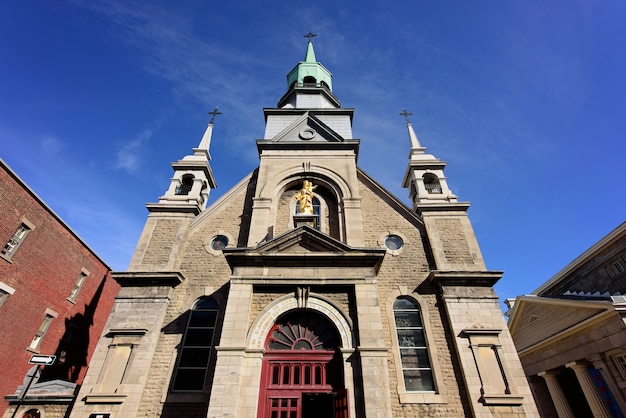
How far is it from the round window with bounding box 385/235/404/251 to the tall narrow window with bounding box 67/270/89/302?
18.9 metres

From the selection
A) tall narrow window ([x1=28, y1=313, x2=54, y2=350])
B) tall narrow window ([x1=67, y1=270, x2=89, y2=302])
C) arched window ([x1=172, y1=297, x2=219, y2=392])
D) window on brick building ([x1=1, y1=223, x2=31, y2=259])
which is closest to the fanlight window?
arched window ([x1=172, y1=297, x2=219, y2=392])

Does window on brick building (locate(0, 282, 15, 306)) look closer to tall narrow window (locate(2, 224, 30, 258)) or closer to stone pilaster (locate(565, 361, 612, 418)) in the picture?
tall narrow window (locate(2, 224, 30, 258))

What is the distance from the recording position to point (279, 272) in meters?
12.0

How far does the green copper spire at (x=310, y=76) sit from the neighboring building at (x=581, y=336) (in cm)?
2046

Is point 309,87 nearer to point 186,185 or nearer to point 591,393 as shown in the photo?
point 186,185

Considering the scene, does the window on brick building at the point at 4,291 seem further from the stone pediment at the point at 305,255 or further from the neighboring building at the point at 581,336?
the neighboring building at the point at 581,336

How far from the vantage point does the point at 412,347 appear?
11.9m

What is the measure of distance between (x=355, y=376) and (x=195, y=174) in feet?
40.4

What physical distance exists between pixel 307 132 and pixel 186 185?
7260 mm

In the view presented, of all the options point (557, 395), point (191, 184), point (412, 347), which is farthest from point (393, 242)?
point (557, 395)

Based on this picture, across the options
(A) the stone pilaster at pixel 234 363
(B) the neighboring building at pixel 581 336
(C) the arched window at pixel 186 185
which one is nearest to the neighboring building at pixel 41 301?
(A) the stone pilaster at pixel 234 363

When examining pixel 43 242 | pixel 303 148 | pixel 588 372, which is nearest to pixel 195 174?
pixel 303 148

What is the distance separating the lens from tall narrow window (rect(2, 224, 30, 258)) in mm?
15903

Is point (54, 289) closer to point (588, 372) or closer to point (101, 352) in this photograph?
point (101, 352)
